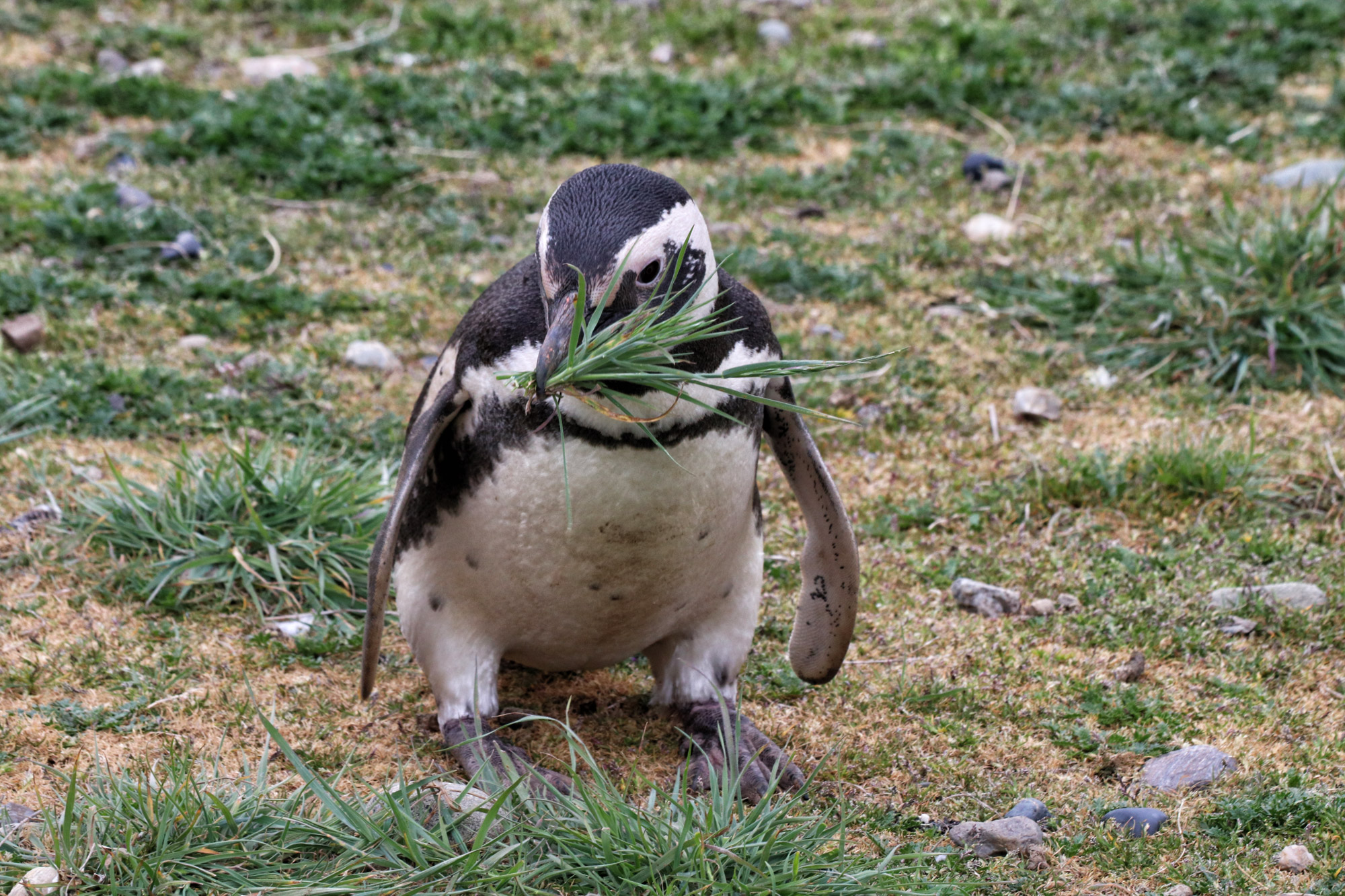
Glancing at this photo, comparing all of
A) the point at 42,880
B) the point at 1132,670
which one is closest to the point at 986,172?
the point at 1132,670

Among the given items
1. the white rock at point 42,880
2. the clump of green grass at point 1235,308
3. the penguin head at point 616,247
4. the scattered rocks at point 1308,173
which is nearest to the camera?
the white rock at point 42,880

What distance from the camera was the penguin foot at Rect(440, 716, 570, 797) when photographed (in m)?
2.69

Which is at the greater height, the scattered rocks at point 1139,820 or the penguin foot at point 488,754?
the scattered rocks at point 1139,820

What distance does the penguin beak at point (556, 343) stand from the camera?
7.19 feet

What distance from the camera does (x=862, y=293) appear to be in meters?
5.27

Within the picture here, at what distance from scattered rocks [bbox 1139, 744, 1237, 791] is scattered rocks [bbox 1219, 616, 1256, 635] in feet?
2.04

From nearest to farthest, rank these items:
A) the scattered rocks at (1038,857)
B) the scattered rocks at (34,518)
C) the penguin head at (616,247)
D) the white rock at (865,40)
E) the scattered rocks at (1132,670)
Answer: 1. the penguin head at (616,247)
2. the scattered rocks at (1038,857)
3. the scattered rocks at (1132,670)
4. the scattered rocks at (34,518)
5. the white rock at (865,40)

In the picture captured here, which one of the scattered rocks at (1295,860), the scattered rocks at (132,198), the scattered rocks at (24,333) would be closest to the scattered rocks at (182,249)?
the scattered rocks at (132,198)

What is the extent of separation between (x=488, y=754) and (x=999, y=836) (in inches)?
A: 40.2

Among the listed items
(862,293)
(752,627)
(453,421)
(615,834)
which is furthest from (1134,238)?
(615,834)

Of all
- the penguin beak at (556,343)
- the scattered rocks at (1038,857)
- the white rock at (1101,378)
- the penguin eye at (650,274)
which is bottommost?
the white rock at (1101,378)

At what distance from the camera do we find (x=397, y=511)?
9.09 ft

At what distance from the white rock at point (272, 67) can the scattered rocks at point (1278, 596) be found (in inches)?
197

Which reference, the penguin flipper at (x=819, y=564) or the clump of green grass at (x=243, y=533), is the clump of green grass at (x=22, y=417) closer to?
the clump of green grass at (x=243, y=533)
